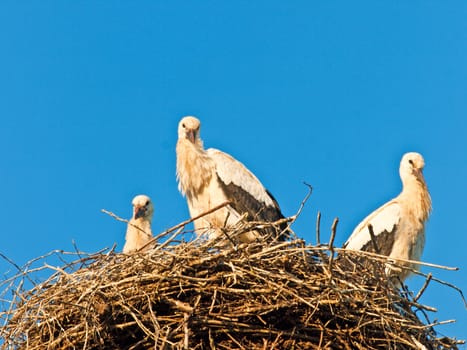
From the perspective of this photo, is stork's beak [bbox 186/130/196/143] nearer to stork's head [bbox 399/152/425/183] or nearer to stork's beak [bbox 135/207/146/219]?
stork's beak [bbox 135/207/146/219]

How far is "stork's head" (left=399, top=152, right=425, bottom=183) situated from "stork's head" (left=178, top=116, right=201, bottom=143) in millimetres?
1969

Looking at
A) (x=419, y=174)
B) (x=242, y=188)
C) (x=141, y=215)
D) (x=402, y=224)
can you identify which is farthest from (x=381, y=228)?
(x=141, y=215)

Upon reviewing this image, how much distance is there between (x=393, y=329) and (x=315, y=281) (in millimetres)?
459

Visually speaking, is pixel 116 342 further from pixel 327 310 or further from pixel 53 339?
pixel 327 310

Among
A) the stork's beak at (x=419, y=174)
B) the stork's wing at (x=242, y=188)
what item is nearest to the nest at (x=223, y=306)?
the stork's wing at (x=242, y=188)

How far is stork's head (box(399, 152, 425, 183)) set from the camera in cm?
954

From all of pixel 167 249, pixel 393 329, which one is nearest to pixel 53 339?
pixel 167 249

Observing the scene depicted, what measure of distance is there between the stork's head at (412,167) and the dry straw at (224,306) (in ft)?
12.8

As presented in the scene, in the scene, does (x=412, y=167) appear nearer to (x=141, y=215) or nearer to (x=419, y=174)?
(x=419, y=174)

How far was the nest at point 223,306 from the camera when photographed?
5375 mm

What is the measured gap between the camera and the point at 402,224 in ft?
29.7

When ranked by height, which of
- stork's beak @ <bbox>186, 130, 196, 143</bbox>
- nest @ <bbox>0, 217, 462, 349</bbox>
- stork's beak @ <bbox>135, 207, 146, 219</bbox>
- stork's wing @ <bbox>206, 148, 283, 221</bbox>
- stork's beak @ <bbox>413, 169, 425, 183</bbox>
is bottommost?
nest @ <bbox>0, 217, 462, 349</bbox>

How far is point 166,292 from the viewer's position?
551 centimetres

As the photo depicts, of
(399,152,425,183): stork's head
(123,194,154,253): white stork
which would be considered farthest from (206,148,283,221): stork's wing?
(399,152,425,183): stork's head
